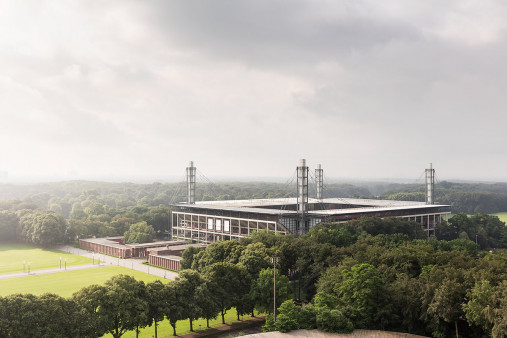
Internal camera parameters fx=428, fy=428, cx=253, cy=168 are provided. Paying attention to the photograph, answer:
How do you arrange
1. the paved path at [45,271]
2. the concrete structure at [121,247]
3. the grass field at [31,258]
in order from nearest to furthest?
the paved path at [45,271] < the grass field at [31,258] < the concrete structure at [121,247]

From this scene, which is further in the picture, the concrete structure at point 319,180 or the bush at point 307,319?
the concrete structure at point 319,180

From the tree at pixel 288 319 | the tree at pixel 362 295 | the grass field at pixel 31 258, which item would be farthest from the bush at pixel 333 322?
the grass field at pixel 31 258

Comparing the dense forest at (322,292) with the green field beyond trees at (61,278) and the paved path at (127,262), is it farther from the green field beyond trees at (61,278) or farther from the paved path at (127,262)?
the paved path at (127,262)

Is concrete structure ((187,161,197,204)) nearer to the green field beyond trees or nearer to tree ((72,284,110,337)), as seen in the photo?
the green field beyond trees

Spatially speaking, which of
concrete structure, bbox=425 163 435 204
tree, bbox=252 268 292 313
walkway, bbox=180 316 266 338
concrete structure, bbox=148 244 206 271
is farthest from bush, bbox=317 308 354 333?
concrete structure, bbox=425 163 435 204

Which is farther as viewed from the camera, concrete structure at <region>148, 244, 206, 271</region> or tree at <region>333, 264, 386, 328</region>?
concrete structure at <region>148, 244, 206, 271</region>
